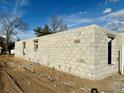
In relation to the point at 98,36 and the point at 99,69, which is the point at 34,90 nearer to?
the point at 99,69

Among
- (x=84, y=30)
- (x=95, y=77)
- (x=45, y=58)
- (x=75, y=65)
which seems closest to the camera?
(x=95, y=77)

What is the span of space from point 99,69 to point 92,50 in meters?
1.09

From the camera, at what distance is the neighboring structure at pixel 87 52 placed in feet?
21.9

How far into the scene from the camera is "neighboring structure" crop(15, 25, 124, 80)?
21.9 feet

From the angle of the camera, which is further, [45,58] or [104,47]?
[45,58]

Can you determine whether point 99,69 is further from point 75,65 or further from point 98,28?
point 98,28

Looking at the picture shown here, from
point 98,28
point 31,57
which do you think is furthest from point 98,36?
point 31,57

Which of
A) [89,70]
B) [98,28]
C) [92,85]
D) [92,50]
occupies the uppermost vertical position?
[98,28]

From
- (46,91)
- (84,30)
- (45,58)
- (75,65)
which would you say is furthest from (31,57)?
(46,91)

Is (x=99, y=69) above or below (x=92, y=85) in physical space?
above

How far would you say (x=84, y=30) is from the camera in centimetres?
719

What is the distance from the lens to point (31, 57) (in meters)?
15.1

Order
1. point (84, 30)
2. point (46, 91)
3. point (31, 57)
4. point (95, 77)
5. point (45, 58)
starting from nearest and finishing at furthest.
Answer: point (46, 91)
point (95, 77)
point (84, 30)
point (45, 58)
point (31, 57)

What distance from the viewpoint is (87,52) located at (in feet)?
22.8
